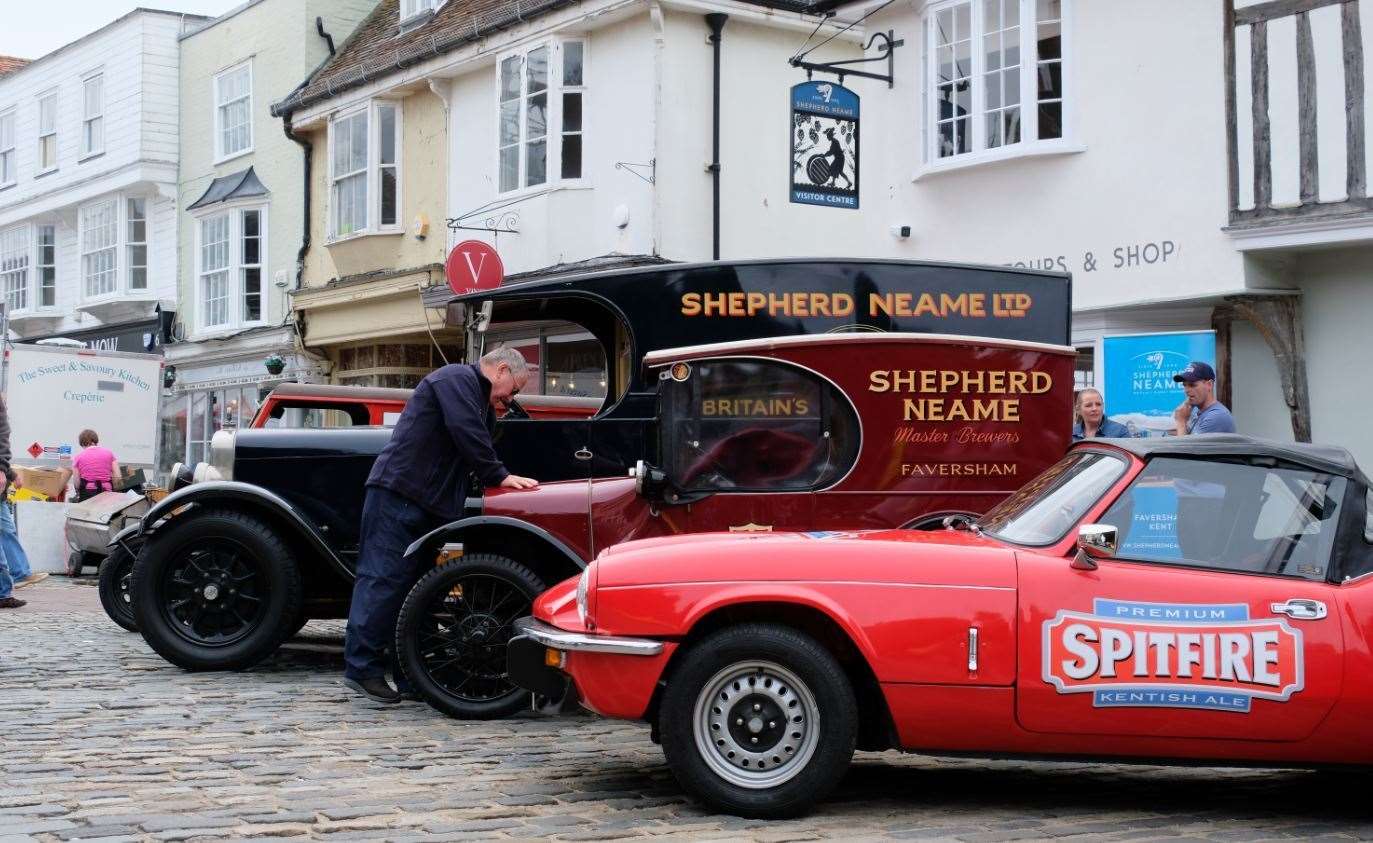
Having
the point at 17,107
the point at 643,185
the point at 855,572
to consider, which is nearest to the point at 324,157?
the point at 643,185

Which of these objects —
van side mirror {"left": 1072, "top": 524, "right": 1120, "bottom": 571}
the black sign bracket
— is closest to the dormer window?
the black sign bracket

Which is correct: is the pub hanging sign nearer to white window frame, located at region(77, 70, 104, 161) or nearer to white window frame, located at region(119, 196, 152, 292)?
white window frame, located at region(119, 196, 152, 292)

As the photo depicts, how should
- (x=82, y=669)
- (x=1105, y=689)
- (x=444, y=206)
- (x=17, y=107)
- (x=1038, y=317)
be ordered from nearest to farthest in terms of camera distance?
(x=1105, y=689), (x=1038, y=317), (x=82, y=669), (x=444, y=206), (x=17, y=107)

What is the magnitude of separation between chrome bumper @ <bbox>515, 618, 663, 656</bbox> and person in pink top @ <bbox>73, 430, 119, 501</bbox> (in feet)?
50.0

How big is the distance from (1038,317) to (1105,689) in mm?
3231

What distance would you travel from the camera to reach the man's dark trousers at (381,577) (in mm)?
8055

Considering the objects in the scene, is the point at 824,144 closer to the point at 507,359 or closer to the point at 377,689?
the point at 507,359

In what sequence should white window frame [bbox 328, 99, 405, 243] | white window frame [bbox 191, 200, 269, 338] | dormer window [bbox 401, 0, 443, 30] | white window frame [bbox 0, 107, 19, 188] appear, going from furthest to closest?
1. white window frame [bbox 0, 107, 19, 188]
2. white window frame [bbox 191, 200, 269, 338]
3. dormer window [bbox 401, 0, 443, 30]
4. white window frame [bbox 328, 99, 405, 243]

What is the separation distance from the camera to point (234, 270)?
28.9 meters

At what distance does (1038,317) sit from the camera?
8.42 metres

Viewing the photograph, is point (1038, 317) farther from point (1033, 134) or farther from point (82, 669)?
point (1033, 134)

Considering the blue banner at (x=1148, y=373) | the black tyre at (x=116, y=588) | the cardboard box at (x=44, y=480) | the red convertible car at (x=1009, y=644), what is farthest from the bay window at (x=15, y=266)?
the red convertible car at (x=1009, y=644)

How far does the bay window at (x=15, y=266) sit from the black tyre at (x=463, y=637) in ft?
105

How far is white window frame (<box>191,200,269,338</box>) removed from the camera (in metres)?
28.3
